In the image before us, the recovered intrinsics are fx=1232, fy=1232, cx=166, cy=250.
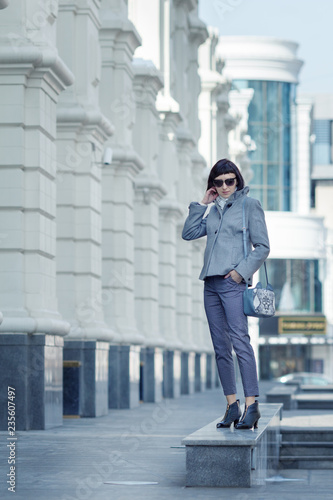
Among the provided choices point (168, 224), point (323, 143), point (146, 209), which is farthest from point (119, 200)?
point (323, 143)

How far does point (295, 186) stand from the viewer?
84.9 metres

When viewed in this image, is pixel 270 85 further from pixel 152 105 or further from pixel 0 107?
pixel 0 107

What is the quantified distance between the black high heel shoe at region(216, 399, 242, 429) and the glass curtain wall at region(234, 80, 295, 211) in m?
73.1

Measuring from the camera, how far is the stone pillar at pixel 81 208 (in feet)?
64.6

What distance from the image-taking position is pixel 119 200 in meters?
24.5

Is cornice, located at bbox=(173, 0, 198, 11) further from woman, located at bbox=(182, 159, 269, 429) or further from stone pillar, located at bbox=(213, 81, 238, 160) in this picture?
woman, located at bbox=(182, 159, 269, 429)

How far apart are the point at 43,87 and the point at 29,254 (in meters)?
2.23

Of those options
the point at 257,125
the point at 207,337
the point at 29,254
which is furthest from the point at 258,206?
the point at 257,125

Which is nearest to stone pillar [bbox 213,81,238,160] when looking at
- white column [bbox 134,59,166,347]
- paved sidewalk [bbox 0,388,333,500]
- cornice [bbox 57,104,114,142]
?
white column [bbox 134,59,166,347]

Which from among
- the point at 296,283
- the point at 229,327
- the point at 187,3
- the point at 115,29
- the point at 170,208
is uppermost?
the point at 187,3

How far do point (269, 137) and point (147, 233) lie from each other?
55.8 m

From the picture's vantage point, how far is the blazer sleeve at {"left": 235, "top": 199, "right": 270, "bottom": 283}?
9594 mm

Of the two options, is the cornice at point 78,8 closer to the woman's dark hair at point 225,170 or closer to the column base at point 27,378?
the column base at point 27,378

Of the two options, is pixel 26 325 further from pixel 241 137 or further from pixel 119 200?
pixel 241 137
